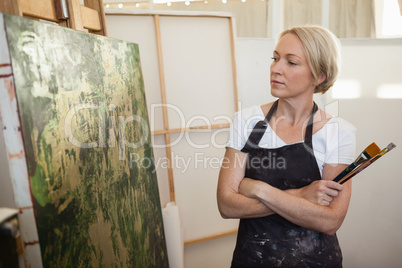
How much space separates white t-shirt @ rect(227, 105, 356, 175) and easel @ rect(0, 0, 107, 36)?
0.80m

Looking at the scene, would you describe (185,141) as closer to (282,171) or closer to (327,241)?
(282,171)

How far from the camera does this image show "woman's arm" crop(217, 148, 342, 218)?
4.42 feet

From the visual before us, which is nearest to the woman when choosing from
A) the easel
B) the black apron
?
the black apron

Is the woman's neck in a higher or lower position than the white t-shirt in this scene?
Result: higher

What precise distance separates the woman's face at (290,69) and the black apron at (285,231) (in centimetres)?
18

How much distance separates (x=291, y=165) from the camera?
4.84ft

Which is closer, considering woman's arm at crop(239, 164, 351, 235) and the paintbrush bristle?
the paintbrush bristle

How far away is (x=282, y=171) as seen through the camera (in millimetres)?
1482

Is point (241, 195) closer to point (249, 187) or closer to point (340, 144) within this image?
point (249, 187)

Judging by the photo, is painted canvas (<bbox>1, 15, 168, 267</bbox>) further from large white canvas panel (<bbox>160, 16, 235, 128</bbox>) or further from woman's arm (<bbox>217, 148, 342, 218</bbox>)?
large white canvas panel (<bbox>160, 16, 235, 128</bbox>)

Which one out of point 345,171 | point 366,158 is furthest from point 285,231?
point 366,158

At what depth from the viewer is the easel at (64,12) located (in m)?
1.04

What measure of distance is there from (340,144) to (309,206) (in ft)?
1.01

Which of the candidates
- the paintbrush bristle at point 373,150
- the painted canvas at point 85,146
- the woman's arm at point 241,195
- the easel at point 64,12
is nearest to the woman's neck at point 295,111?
the woman's arm at point 241,195
